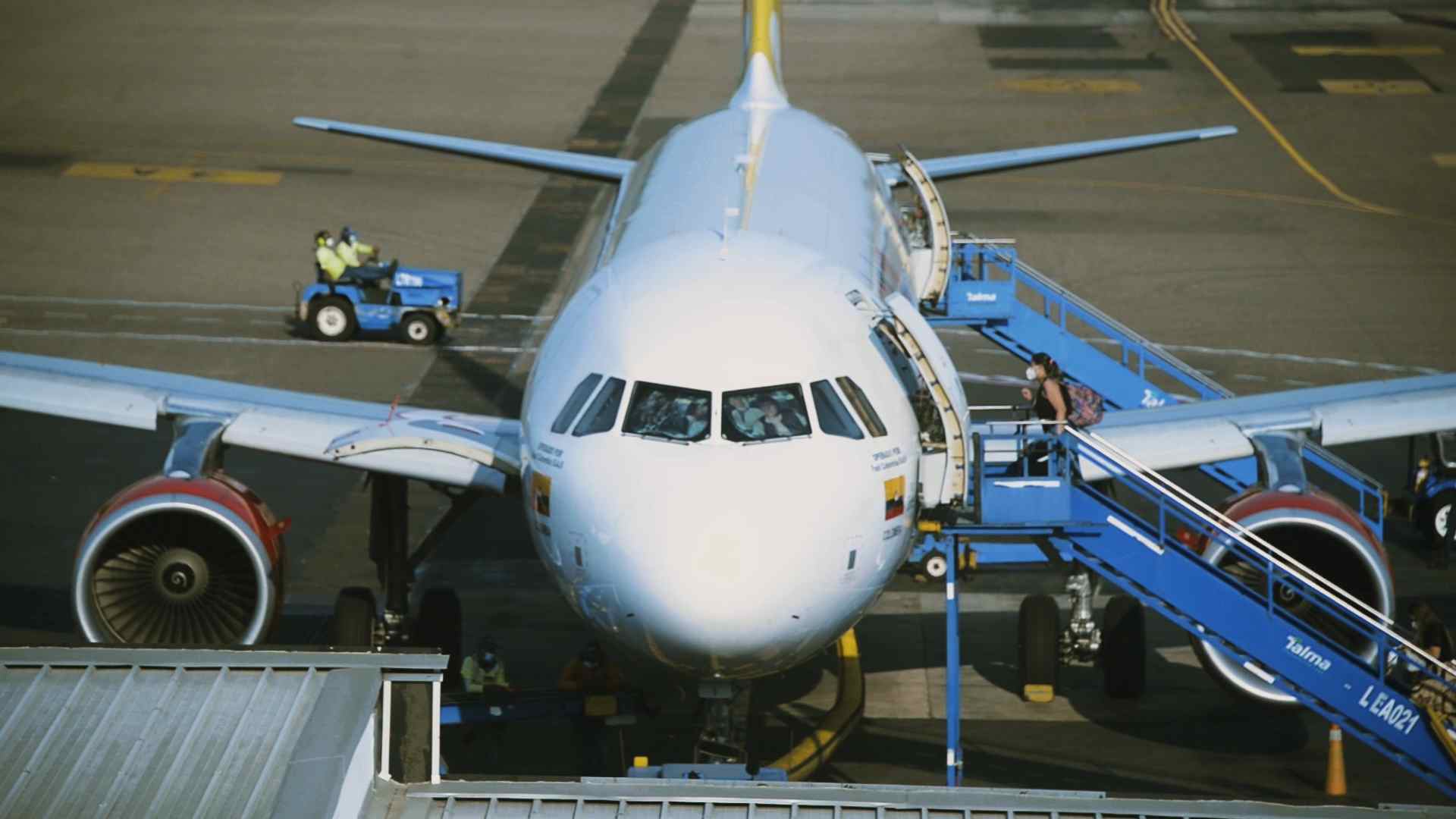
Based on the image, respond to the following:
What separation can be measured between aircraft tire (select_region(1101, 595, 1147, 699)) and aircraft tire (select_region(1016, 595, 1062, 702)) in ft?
1.94

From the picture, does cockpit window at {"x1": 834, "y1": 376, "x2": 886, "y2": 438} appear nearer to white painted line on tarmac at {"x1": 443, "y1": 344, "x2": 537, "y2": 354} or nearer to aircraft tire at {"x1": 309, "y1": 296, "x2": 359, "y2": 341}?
white painted line on tarmac at {"x1": 443, "y1": 344, "x2": 537, "y2": 354}

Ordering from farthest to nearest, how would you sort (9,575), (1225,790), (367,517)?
(367,517), (9,575), (1225,790)

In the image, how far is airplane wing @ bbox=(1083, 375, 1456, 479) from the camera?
21.9m

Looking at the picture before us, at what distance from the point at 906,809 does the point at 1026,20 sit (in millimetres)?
53106

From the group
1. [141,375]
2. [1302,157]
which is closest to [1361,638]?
[141,375]

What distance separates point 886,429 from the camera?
17125mm

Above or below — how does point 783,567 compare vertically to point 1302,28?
below

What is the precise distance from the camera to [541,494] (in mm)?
17016

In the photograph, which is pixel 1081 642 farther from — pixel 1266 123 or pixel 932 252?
pixel 1266 123

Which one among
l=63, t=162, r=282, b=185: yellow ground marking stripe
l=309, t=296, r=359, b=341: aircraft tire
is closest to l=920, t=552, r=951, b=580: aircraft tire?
l=309, t=296, r=359, b=341: aircraft tire

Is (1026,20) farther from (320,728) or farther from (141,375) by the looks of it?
(320,728)

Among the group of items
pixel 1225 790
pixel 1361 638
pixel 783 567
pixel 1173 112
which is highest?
pixel 1173 112

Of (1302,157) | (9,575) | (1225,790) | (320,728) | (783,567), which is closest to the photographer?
(320,728)

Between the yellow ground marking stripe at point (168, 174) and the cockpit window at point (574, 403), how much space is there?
3038cm
